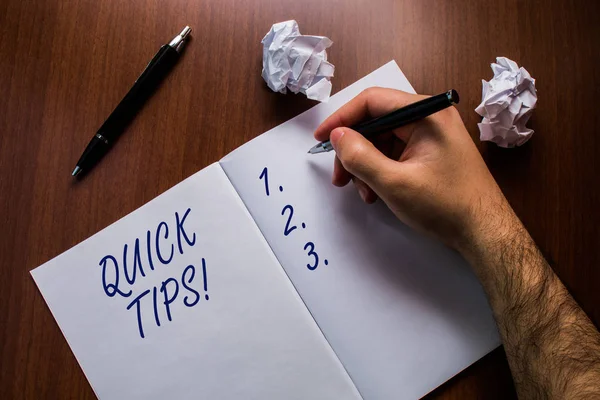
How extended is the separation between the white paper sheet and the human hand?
0.15 m

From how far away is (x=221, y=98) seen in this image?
57cm

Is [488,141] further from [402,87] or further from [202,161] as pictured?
[202,161]

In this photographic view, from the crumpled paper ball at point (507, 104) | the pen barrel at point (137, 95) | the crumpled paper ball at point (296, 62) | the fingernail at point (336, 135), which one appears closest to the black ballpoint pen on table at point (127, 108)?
the pen barrel at point (137, 95)

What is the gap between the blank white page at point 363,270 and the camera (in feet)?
1.79

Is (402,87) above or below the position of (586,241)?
above

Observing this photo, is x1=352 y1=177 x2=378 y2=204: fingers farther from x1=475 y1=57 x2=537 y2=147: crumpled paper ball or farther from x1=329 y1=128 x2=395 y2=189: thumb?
x1=475 y1=57 x2=537 y2=147: crumpled paper ball

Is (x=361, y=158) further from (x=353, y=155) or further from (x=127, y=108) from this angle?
(x=127, y=108)

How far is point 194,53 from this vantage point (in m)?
0.57

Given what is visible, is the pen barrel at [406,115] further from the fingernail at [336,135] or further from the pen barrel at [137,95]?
the pen barrel at [137,95]

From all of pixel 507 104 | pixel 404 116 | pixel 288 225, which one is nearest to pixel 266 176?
pixel 288 225

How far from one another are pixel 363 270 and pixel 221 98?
0.87 ft

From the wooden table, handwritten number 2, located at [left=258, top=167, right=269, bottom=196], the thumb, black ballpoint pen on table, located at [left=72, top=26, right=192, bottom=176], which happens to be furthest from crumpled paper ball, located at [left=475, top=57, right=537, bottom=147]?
black ballpoint pen on table, located at [left=72, top=26, right=192, bottom=176]

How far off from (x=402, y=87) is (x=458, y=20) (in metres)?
0.11

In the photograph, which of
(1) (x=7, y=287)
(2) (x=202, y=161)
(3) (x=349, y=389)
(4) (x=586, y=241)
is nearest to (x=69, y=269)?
(1) (x=7, y=287)
